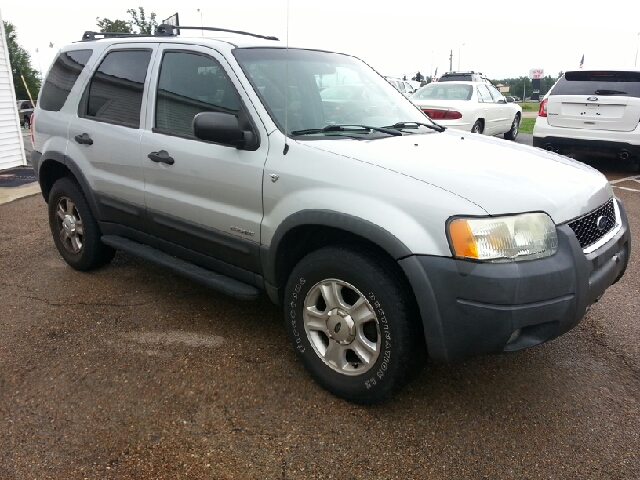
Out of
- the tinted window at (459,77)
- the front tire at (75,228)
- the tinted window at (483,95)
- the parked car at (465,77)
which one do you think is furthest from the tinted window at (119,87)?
the tinted window at (459,77)

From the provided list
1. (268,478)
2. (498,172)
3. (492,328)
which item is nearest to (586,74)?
(498,172)

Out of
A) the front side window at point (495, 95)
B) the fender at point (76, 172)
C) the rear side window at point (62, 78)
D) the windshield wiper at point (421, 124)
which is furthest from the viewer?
the front side window at point (495, 95)

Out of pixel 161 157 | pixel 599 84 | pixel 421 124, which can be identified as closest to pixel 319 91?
pixel 421 124

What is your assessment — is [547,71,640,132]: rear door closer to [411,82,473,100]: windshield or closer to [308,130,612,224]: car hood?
[411,82,473,100]: windshield

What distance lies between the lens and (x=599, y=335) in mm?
3635

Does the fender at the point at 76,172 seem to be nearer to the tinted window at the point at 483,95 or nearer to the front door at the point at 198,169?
the front door at the point at 198,169

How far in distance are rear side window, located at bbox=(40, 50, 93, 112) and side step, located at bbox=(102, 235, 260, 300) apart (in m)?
1.20

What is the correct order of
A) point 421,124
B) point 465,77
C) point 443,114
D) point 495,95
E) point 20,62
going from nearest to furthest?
point 421,124, point 443,114, point 495,95, point 465,77, point 20,62

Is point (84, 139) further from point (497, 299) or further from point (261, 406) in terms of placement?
point (497, 299)

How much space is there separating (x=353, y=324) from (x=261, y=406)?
0.63 metres

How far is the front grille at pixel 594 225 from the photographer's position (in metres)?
2.65

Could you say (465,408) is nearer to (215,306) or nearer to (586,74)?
(215,306)

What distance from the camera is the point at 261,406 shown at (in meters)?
2.85

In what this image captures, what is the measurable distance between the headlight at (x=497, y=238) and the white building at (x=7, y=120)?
11124mm
